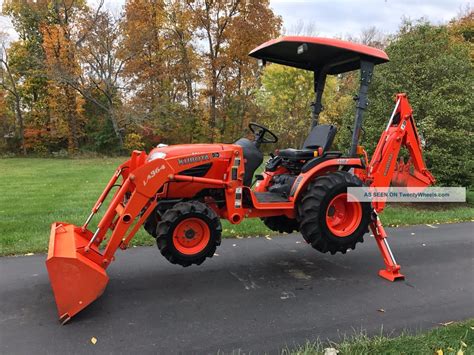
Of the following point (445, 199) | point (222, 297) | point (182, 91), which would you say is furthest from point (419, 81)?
point (182, 91)

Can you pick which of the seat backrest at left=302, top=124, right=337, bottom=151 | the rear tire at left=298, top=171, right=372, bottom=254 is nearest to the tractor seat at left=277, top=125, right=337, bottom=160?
the seat backrest at left=302, top=124, right=337, bottom=151

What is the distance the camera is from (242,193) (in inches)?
181

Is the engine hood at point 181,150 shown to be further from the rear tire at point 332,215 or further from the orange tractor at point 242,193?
the rear tire at point 332,215

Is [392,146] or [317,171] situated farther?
[392,146]

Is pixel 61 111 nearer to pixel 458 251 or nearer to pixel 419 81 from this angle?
pixel 419 81

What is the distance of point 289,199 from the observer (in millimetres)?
4832

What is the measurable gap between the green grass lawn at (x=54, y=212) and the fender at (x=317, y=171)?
2.26 metres

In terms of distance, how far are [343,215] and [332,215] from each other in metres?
0.15

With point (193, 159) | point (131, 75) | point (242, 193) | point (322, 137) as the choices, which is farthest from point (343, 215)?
point (131, 75)

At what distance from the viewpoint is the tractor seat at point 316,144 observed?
5.13 m

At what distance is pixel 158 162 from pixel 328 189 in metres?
1.87

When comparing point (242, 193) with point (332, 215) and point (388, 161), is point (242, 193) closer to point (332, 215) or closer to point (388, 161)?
point (332, 215)

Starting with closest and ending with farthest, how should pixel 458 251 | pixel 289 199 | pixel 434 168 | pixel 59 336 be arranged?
1. pixel 59 336
2. pixel 289 199
3. pixel 458 251
4. pixel 434 168

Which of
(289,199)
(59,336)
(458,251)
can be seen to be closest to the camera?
(59,336)
